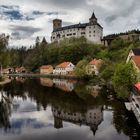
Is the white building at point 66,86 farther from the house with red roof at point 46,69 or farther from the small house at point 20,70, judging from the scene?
the small house at point 20,70

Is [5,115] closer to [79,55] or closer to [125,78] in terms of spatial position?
[125,78]

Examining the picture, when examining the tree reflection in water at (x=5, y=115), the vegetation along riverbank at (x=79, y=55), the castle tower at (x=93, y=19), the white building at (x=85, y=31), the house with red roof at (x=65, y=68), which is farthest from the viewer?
the castle tower at (x=93, y=19)

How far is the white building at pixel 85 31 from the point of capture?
419 feet

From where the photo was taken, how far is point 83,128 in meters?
25.5

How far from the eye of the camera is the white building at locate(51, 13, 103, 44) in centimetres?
12762

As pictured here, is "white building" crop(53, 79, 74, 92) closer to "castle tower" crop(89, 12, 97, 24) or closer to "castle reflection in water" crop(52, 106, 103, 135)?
"castle reflection in water" crop(52, 106, 103, 135)

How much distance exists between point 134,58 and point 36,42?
115m

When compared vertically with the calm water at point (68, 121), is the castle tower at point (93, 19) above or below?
above

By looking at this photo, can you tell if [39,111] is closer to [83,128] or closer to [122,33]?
[83,128]

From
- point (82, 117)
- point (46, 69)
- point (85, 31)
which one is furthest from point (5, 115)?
point (85, 31)

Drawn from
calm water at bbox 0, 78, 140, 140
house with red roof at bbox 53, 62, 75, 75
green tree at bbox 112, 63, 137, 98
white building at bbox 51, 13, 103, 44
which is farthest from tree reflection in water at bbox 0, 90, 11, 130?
white building at bbox 51, 13, 103, 44

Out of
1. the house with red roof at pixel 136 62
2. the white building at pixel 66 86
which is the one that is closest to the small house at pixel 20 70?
the white building at pixel 66 86

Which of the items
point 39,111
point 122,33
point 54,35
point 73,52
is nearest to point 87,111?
point 39,111

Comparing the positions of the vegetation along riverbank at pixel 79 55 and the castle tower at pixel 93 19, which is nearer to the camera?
the vegetation along riverbank at pixel 79 55
